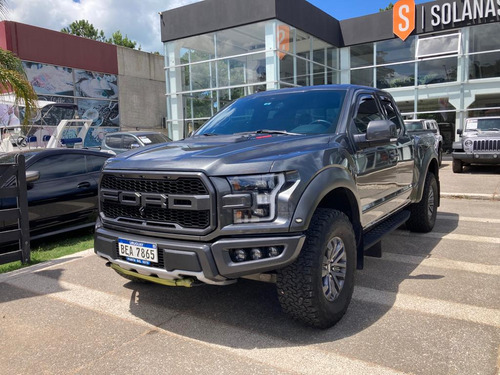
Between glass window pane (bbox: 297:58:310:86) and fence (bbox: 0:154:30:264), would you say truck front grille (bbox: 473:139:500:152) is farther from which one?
fence (bbox: 0:154:30:264)

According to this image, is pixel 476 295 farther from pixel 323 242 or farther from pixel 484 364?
pixel 323 242

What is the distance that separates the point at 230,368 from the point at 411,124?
1414 cm

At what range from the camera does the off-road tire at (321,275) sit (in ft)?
9.30

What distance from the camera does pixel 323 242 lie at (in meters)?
2.92

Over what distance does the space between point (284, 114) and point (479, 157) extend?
37.0ft

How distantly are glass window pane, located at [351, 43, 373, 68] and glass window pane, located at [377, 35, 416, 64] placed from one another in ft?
1.50

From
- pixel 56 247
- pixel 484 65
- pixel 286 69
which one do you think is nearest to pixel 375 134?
pixel 56 247

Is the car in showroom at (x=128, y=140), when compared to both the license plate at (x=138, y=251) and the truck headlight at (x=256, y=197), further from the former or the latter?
the truck headlight at (x=256, y=197)

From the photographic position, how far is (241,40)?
18.0m

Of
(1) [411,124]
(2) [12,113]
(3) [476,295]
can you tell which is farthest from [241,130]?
(2) [12,113]

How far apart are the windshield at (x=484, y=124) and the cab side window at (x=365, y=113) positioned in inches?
429

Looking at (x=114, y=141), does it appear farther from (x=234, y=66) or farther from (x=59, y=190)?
(x=59, y=190)

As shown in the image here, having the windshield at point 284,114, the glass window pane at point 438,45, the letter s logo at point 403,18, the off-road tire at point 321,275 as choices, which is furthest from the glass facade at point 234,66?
the off-road tire at point 321,275

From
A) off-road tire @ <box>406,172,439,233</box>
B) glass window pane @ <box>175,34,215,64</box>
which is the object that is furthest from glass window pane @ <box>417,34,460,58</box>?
off-road tire @ <box>406,172,439,233</box>
